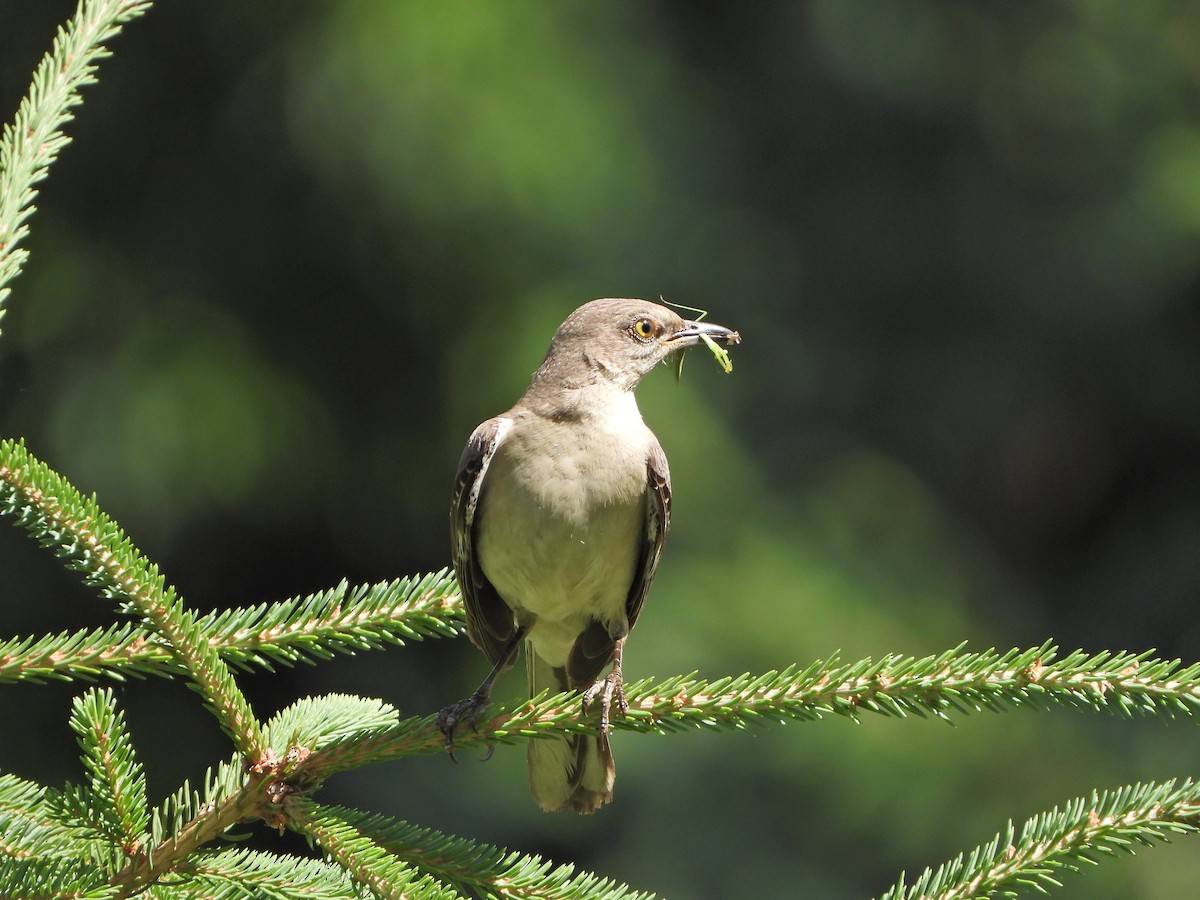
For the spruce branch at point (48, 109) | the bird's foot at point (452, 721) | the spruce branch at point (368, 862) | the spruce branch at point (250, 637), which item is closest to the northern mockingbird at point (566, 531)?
the bird's foot at point (452, 721)

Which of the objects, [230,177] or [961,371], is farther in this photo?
[961,371]

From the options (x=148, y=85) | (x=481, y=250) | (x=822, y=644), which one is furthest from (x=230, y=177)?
(x=822, y=644)

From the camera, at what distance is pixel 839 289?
1094cm

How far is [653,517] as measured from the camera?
4.25 m

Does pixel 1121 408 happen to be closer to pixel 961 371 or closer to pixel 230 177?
pixel 961 371

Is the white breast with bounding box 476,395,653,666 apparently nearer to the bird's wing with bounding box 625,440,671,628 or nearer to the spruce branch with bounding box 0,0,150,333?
the bird's wing with bounding box 625,440,671,628

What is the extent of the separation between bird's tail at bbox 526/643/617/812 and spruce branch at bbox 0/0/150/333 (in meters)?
2.15

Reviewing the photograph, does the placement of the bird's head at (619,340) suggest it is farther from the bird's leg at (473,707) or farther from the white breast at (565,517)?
the bird's leg at (473,707)

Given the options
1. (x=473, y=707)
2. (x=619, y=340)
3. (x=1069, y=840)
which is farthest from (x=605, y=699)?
(x=619, y=340)

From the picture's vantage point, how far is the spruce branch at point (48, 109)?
234cm

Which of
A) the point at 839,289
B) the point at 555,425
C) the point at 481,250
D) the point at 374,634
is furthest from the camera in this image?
the point at 839,289

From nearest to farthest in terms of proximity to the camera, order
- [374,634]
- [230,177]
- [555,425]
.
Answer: [374,634], [555,425], [230,177]

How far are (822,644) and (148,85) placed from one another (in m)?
6.24

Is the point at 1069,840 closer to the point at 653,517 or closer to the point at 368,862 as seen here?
the point at 368,862
